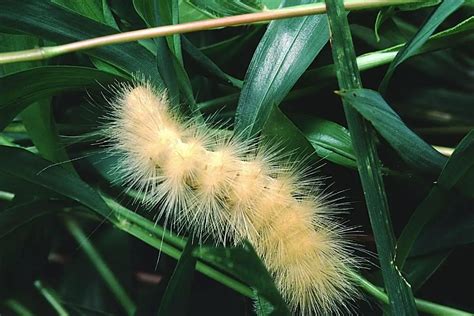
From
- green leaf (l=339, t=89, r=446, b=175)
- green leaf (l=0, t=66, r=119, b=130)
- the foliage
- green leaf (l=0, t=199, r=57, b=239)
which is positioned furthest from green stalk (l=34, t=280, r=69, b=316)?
green leaf (l=339, t=89, r=446, b=175)

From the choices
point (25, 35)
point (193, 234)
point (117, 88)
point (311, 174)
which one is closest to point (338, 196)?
point (311, 174)

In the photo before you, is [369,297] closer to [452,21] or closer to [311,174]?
[311,174]

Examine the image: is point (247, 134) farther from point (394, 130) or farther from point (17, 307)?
point (17, 307)

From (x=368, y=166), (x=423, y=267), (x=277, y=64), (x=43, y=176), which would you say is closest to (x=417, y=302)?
(x=423, y=267)

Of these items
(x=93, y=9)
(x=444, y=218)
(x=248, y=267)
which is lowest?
(x=248, y=267)

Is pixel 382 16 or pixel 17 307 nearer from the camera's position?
pixel 382 16

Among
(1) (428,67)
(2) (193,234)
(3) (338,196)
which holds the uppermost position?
(1) (428,67)

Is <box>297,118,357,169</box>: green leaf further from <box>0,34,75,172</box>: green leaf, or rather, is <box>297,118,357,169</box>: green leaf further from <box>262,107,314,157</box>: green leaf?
<box>0,34,75,172</box>: green leaf
